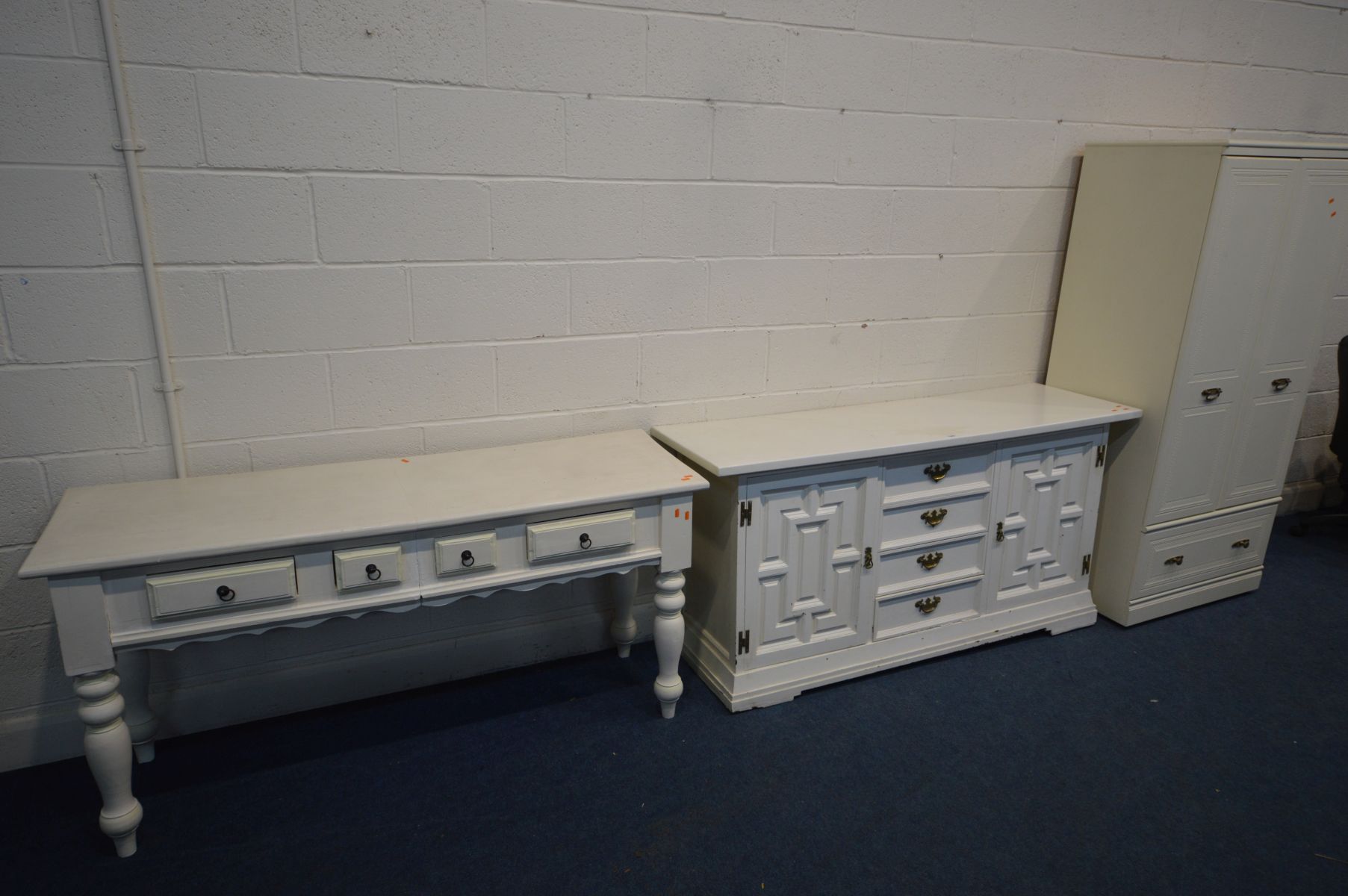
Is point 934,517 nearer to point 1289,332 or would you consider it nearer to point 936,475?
point 936,475

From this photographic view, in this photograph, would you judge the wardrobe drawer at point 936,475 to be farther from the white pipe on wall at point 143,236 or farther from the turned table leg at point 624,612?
the white pipe on wall at point 143,236

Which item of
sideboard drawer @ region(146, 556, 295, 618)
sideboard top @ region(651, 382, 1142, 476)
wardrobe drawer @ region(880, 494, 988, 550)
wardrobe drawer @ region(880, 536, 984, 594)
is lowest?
wardrobe drawer @ region(880, 536, 984, 594)

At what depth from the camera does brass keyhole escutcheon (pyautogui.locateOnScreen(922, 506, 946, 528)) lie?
2717mm

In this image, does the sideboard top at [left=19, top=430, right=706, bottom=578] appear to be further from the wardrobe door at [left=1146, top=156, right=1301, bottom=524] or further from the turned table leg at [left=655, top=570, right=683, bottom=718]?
the wardrobe door at [left=1146, top=156, right=1301, bottom=524]

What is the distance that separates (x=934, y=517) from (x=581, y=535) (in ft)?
3.90

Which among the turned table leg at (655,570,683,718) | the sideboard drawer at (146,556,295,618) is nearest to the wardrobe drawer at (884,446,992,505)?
the turned table leg at (655,570,683,718)

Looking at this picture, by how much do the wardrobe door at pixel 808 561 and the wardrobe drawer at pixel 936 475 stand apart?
0.08 m

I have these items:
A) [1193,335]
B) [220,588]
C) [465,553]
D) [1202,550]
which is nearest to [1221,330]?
[1193,335]

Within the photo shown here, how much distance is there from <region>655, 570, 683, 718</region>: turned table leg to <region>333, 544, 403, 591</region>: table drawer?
69cm

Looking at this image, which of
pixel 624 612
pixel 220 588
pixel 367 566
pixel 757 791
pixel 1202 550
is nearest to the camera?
pixel 220 588

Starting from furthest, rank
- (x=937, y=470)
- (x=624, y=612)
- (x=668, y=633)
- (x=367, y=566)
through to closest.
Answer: (x=624, y=612)
(x=937, y=470)
(x=668, y=633)
(x=367, y=566)

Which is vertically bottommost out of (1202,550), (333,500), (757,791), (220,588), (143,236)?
(757,791)

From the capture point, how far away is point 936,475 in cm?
269

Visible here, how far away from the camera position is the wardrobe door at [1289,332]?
2877mm
